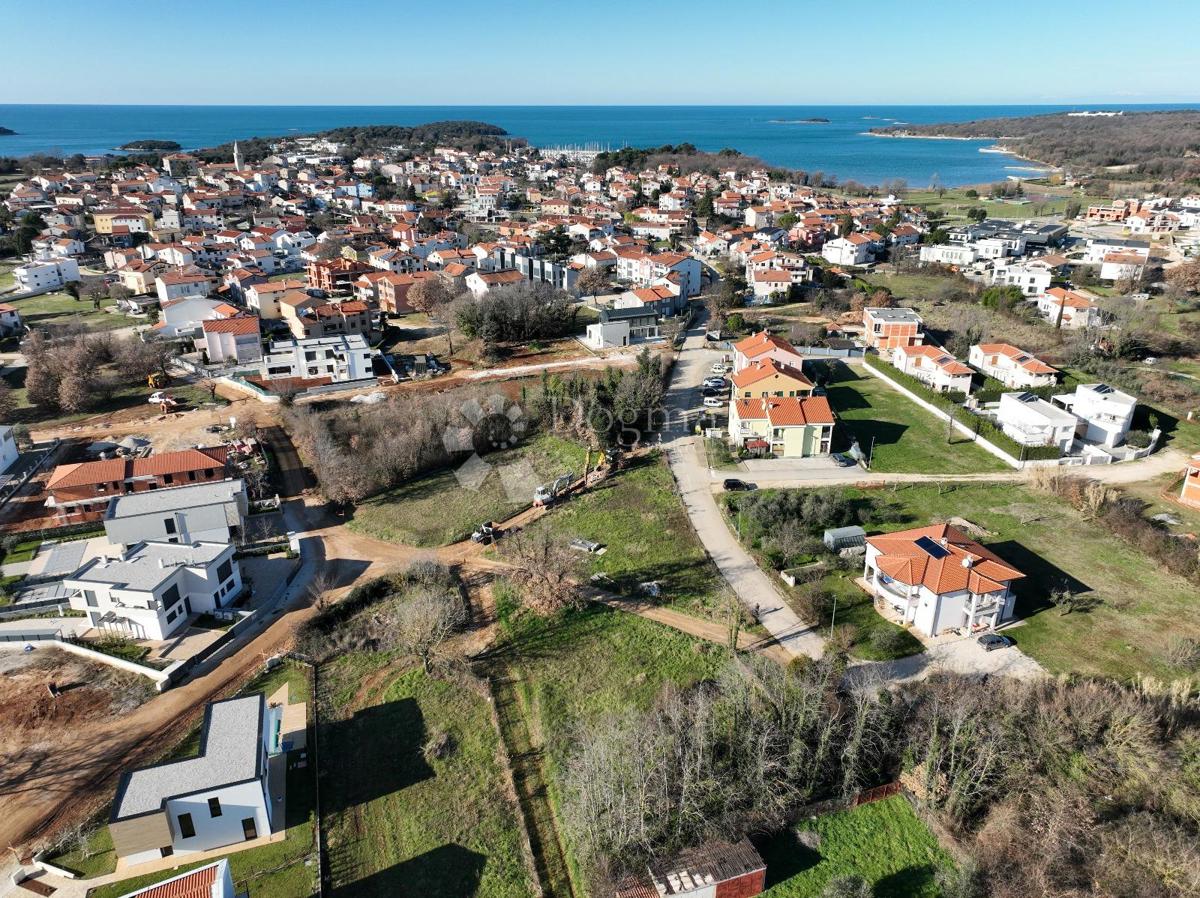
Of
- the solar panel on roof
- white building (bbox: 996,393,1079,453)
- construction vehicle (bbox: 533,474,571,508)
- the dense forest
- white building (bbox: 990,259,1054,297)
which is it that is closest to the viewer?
the solar panel on roof

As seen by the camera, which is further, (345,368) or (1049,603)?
(345,368)

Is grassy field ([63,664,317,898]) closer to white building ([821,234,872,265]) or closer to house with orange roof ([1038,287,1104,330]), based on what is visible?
house with orange roof ([1038,287,1104,330])

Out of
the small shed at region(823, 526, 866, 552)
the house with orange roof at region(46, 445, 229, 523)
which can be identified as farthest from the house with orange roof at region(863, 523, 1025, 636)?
the house with orange roof at region(46, 445, 229, 523)

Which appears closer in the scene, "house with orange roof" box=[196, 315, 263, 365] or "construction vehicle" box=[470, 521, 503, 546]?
"construction vehicle" box=[470, 521, 503, 546]

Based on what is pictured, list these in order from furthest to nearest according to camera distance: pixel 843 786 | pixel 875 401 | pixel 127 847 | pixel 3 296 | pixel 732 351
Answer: pixel 3 296, pixel 732 351, pixel 875 401, pixel 843 786, pixel 127 847

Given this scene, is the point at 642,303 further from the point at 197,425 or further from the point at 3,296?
the point at 3,296

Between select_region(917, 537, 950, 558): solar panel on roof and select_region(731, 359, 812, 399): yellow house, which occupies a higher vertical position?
select_region(731, 359, 812, 399): yellow house

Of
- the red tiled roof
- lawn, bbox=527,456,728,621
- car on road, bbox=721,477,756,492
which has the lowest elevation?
lawn, bbox=527,456,728,621

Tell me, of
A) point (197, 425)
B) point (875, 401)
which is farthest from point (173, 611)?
point (875, 401)
